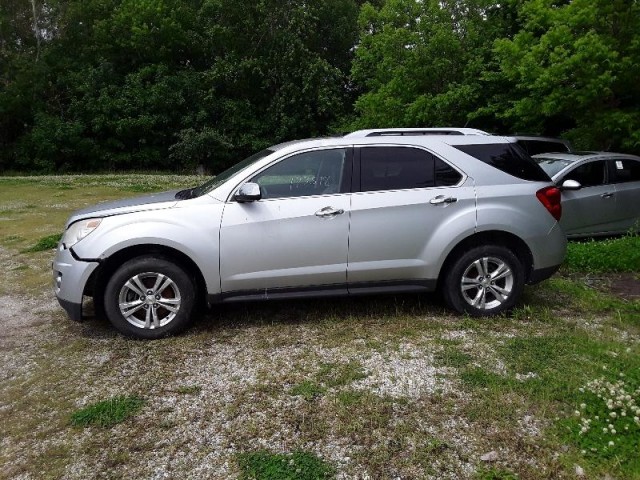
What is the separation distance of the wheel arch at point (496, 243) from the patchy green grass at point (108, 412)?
2.96 m

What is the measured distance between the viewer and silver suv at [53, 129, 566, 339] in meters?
4.76

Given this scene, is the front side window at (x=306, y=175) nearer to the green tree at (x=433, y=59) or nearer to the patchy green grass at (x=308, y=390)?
the patchy green grass at (x=308, y=390)

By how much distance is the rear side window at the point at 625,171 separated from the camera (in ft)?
29.1

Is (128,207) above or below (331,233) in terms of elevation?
above

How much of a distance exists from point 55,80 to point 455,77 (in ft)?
78.6

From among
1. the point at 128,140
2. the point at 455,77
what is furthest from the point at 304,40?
the point at 455,77

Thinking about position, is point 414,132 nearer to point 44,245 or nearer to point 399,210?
point 399,210

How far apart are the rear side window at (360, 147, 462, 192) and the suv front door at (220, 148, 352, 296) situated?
274mm

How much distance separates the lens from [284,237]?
484 cm

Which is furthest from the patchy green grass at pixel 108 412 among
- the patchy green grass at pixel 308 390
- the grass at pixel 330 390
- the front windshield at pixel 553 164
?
the front windshield at pixel 553 164

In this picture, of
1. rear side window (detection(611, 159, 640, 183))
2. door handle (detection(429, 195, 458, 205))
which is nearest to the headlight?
door handle (detection(429, 195, 458, 205))

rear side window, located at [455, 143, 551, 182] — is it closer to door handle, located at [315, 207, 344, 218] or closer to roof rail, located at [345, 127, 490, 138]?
roof rail, located at [345, 127, 490, 138]

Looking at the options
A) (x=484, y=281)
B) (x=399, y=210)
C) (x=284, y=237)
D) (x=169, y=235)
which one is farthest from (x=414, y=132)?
(x=169, y=235)

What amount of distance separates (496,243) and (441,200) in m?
0.72
